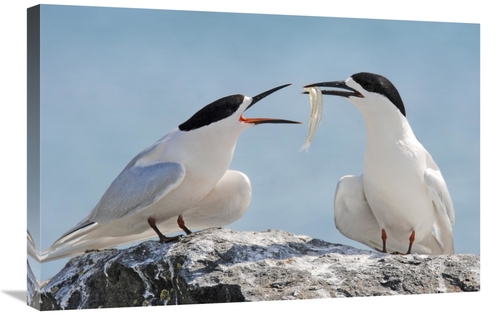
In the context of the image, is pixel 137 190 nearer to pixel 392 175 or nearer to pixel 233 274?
pixel 233 274

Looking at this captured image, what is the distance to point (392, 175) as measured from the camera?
1052 centimetres

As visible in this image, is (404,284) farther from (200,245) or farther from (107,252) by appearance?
(107,252)

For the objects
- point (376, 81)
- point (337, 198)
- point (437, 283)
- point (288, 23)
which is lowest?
point (437, 283)

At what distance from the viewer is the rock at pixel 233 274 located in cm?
962

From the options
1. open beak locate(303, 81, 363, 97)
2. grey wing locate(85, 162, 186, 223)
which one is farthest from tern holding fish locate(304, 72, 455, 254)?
grey wing locate(85, 162, 186, 223)

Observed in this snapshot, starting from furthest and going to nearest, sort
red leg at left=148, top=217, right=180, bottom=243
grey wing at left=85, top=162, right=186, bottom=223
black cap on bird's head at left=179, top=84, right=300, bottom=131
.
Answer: black cap on bird's head at left=179, top=84, right=300, bottom=131
red leg at left=148, top=217, right=180, bottom=243
grey wing at left=85, top=162, right=186, bottom=223

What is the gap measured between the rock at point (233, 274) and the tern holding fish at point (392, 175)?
57cm

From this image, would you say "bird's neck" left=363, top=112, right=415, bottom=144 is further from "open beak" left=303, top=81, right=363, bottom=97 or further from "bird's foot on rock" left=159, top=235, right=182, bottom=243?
"bird's foot on rock" left=159, top=235, right=182, bottom=243

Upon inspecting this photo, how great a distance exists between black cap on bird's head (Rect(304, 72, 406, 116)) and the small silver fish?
0.23ft

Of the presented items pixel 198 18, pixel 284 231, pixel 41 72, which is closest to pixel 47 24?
pixel 41 72

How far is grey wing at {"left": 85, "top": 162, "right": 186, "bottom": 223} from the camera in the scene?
9828 mm

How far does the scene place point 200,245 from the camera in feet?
32.3

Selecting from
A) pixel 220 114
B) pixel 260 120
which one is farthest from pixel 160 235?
pixel 260 120

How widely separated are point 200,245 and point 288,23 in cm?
282
